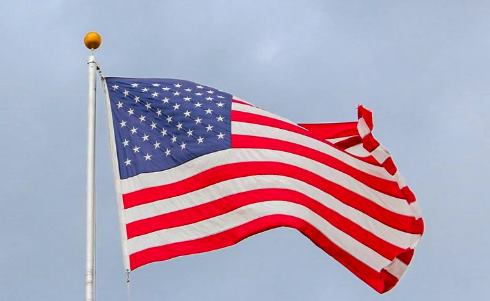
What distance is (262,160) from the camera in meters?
19.4

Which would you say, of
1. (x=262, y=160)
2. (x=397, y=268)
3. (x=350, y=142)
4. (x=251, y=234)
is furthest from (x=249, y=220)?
(x=350, y=142)

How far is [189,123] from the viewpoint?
19.7 meters

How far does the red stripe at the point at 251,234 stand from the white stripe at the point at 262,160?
3.99 feet

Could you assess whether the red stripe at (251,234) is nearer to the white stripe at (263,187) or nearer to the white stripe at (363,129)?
the white stripe at (263,187)

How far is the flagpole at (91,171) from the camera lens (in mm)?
16672

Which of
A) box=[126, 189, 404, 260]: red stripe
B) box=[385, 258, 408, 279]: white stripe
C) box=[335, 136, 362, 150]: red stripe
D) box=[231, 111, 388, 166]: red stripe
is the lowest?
box=[385, 258, 408, 279]: white stripe

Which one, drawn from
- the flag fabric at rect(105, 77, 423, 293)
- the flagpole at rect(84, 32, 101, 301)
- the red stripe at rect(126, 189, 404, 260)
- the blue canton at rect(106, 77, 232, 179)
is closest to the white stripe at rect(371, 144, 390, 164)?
the flag fabric at rect(105, 77, 423, 293)

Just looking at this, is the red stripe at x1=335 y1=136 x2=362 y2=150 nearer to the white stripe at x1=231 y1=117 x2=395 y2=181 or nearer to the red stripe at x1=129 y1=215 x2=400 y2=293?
the white stripe at x1=231 y1=117 x2=395 y2=181

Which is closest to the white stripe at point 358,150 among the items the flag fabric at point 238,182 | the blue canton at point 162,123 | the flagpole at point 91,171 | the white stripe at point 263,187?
the flag fabric at point 238,182

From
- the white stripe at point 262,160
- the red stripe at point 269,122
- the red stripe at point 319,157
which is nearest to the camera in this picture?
the white stripe at point 262,160

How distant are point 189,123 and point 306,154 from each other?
6.95ft

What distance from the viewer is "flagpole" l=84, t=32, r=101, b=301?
1667 cm

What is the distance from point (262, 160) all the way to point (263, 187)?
587mm

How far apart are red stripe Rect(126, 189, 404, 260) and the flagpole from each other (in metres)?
0.91
